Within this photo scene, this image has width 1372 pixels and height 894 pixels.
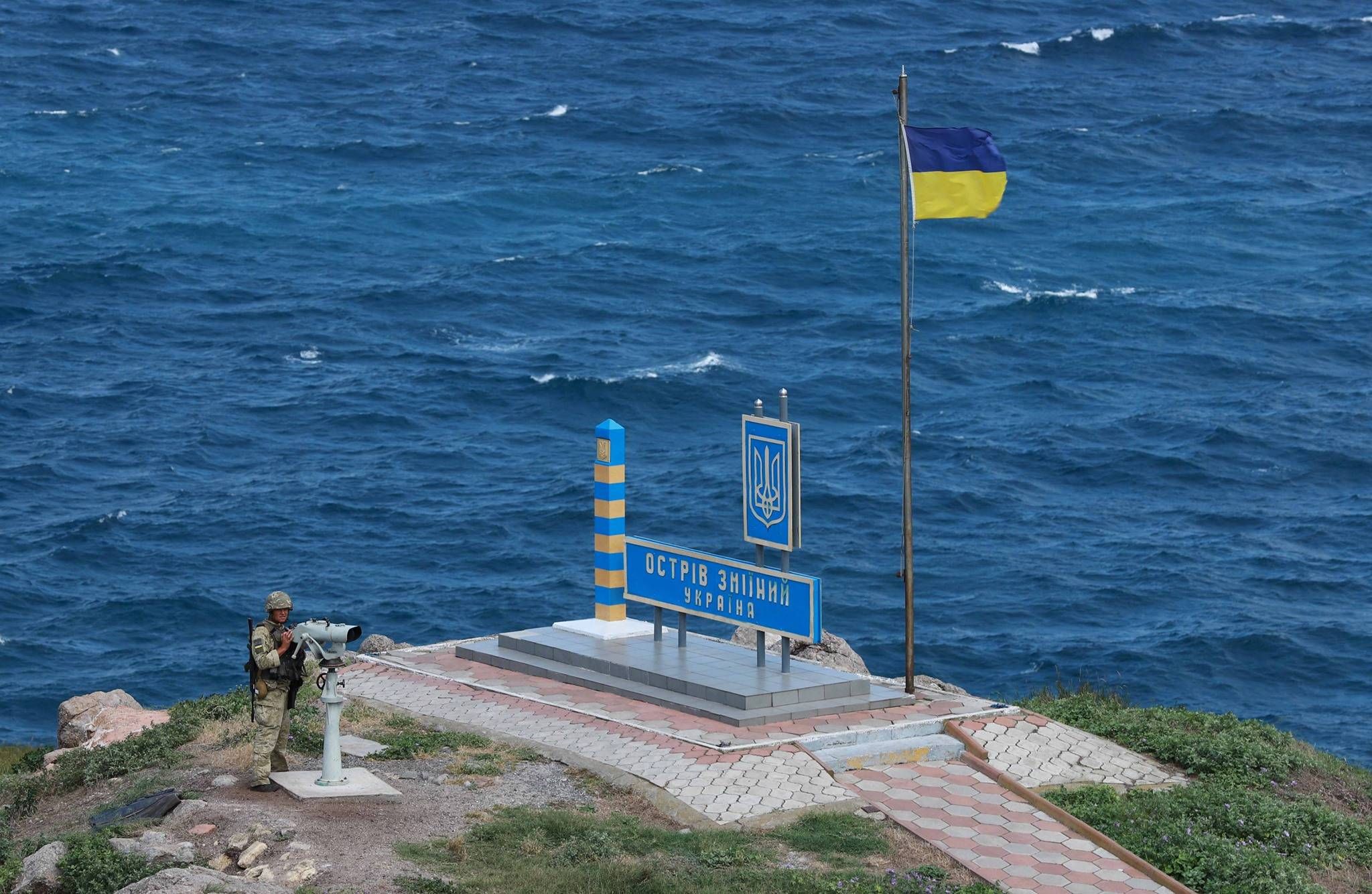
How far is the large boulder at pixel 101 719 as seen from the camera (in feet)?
75.3

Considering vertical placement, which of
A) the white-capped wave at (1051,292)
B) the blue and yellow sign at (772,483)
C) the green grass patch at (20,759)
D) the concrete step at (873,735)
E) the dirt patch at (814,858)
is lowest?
the white-capped wave at (1051,292)

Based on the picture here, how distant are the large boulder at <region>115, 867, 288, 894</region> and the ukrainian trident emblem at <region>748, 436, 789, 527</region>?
7.82m

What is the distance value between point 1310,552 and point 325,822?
33781 millimetres

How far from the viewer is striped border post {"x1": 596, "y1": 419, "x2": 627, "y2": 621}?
23.7m

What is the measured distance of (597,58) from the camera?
337 ft

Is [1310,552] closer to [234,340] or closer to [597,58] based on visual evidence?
[234,340]

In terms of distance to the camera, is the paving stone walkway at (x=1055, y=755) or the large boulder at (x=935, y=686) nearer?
the paving stone walkway at (x=1055, y=755)

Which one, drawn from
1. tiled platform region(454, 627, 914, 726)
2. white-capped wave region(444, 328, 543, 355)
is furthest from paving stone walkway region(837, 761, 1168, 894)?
white-capped wave region(444, 328, 543, 355)

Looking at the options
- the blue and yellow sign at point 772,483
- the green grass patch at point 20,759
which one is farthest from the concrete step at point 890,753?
the green grass patch at point 20,759

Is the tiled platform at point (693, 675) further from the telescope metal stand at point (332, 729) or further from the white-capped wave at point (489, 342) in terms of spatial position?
the white-capped wave at point (489, 342)

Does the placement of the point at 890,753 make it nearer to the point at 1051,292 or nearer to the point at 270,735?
the point at 270,735

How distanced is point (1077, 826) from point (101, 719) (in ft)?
40.5

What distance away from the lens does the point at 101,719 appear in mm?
23812

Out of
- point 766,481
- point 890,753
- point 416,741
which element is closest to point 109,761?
point 416,741
